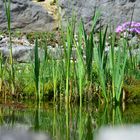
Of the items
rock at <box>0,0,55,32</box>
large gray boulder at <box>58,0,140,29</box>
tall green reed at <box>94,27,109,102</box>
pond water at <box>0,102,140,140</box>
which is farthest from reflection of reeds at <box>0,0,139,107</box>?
rock at <box>0,0,55,32</box>

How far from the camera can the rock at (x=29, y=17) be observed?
12.2 meters

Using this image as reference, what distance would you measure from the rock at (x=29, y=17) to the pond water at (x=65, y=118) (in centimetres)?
834

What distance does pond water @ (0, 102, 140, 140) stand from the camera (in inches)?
92.4

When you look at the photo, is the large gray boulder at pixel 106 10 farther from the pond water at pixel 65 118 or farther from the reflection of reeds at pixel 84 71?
the pond water at pixel 65 118

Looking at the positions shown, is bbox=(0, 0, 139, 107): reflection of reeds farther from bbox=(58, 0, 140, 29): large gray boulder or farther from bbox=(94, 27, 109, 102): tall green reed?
bbox=(58, 0, 140, 29): large gray boulder

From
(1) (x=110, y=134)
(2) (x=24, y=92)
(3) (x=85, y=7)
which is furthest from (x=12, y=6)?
(1) (x=110, y=134)

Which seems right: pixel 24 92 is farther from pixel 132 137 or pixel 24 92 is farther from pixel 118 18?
pixel 118 18

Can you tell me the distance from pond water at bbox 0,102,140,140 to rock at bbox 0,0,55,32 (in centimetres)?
834

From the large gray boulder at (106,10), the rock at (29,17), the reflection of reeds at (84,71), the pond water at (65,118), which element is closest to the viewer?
the pond water at (65,118)

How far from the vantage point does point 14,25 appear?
1216cm

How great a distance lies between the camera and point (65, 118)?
10.2 feet

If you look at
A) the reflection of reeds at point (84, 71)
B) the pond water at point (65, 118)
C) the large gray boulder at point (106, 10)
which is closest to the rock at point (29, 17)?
the large gray boulder at point (106, 10)

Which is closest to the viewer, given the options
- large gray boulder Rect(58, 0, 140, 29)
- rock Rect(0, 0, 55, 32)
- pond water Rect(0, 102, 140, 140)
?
pond water Rect(0, 102, 140, 140)

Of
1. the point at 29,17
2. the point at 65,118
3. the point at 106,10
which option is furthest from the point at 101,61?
the point at 29,17
